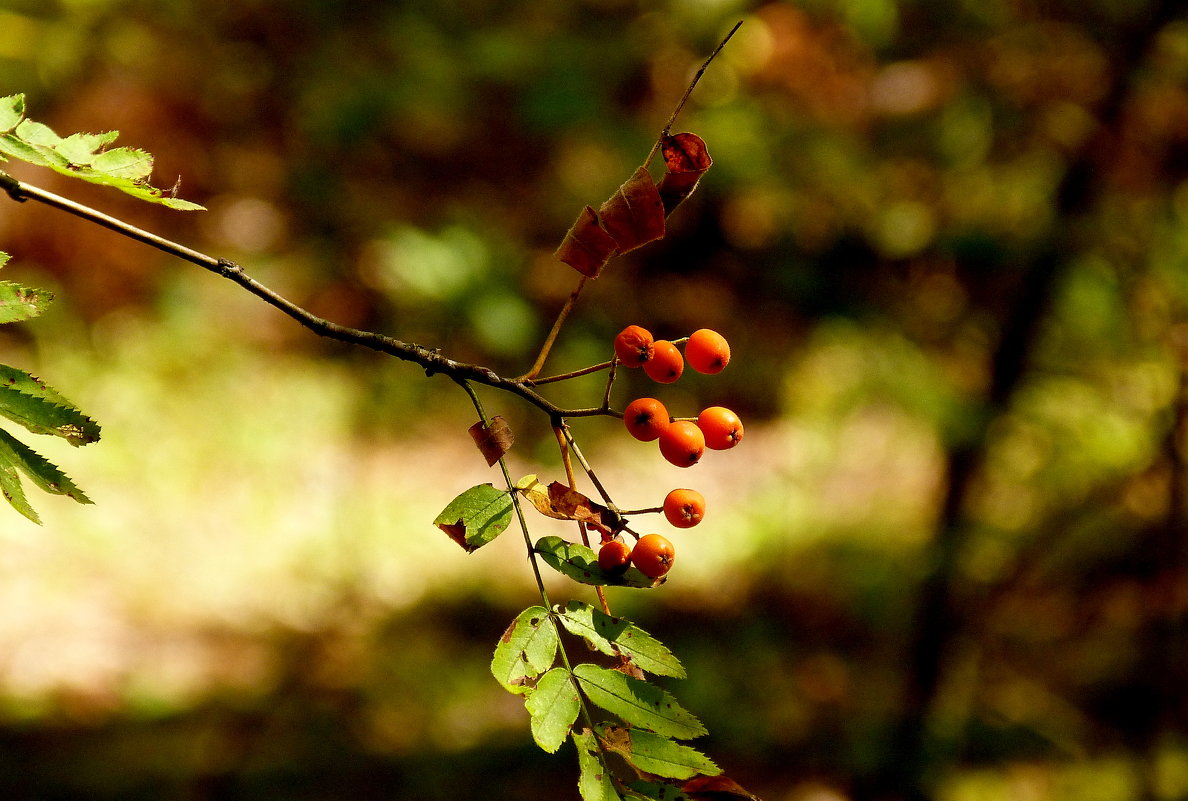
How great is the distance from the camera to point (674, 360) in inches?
35.5

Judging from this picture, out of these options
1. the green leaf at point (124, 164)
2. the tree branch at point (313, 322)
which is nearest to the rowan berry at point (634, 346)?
the tree branch at point (313, 322)

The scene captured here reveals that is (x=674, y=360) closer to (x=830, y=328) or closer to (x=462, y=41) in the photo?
(x=830, y=328)

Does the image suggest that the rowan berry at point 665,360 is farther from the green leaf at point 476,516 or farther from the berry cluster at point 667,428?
the green leaf at point 476,516

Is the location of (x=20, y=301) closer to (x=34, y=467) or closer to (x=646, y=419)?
(x=34, y=467)

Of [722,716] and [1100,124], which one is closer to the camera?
[1100,124]

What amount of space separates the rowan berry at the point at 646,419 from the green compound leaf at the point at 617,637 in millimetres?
188

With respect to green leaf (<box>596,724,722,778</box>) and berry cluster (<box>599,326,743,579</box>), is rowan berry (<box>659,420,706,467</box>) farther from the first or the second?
green leaf (<box>596,724,722,778</box>)

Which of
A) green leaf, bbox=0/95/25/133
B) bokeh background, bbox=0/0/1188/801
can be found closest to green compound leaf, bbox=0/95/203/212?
green leaf, bbox=0/95/25/133

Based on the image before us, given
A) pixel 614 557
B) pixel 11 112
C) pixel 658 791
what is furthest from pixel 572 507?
pixel 11 112

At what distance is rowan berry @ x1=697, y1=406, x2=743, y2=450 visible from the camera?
3.02ft

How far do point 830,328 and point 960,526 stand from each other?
82 cm

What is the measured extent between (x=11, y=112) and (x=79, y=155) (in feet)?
0.30

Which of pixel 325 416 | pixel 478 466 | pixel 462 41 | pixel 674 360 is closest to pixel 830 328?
pixel 462 41

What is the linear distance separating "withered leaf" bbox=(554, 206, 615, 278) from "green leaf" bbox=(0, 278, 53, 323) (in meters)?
0.50
